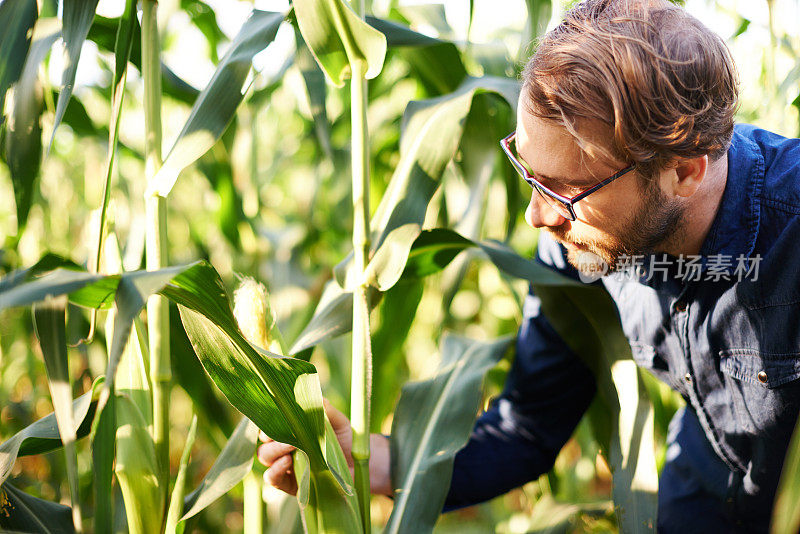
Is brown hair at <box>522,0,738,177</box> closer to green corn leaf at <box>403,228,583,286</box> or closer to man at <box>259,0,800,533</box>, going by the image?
man at <box>259,0,800,533</box>

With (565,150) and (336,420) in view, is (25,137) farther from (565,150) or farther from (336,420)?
(565,150)

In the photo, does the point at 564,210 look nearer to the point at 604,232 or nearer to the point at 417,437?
the point at 604,232

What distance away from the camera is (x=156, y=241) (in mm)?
672

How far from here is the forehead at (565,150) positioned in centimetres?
72

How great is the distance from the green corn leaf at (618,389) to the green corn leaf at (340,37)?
1.27 feet

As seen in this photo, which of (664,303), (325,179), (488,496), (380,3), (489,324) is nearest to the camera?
(664,303)

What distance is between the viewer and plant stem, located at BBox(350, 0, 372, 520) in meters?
0.66

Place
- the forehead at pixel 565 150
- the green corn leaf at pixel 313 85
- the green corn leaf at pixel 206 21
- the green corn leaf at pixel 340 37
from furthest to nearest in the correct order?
the green corn leaf at pixel 206 21 < the green corn leaf at pixel 313 85 < the forehead at pixel 565 150 < the green corn leaf at pixel 340 37

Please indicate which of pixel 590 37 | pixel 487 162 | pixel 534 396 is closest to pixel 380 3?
pixel 487 162

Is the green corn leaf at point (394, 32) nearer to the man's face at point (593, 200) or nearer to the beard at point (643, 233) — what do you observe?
the man's face at point (593, 200)

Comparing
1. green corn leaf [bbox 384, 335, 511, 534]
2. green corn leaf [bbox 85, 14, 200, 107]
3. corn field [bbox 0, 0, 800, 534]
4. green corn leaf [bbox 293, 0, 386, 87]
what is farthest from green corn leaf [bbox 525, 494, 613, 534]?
green corn leaf [bbox 85, 14, 200, 107]

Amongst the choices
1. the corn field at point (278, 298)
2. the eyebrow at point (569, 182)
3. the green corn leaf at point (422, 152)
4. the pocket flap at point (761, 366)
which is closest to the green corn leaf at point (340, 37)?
the corn field at point (278, 298)

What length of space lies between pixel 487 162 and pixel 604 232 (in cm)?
26

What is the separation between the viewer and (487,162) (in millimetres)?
979
